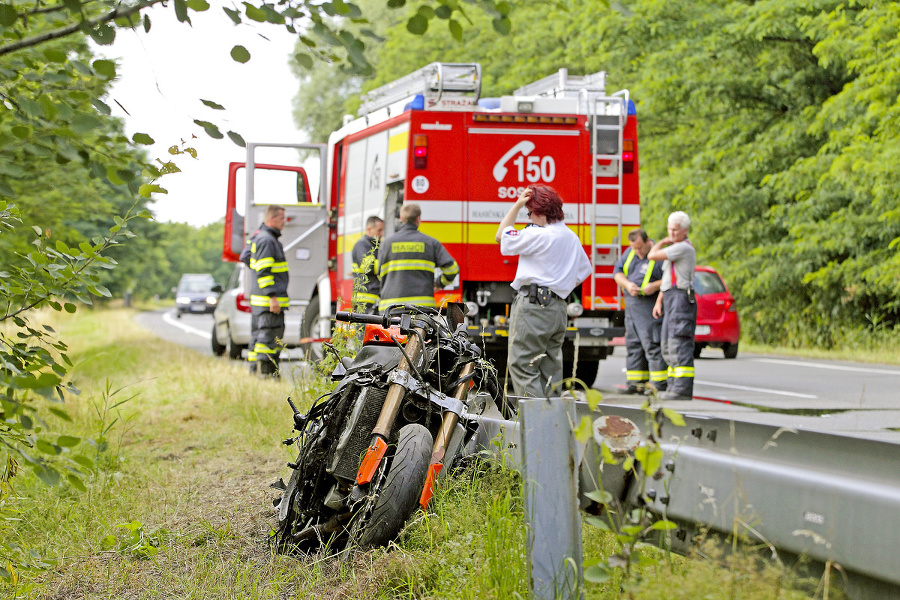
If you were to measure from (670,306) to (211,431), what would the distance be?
4341 millimetres

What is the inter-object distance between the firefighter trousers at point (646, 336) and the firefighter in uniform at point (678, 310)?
37 cm

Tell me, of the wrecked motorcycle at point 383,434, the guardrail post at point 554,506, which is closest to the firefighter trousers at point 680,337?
the wrecked motorcycle at point 383,434

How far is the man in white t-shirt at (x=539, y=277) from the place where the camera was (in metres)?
7.12

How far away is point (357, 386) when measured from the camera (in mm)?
4371

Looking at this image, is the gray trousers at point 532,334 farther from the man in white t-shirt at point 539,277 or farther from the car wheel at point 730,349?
the car wheel at point 730,349

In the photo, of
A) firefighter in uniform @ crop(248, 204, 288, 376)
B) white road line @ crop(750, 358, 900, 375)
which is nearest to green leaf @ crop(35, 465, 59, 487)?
firefighter in uniform @ crop(248, 204, 288, 376)

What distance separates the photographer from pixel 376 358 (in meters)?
4.70

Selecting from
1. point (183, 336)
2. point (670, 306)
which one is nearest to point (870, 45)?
point (670, 306)

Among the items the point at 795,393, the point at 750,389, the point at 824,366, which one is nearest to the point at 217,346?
the point at 750,389

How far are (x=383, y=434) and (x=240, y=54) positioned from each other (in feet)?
6.24

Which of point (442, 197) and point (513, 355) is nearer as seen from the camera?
point (513, 355)

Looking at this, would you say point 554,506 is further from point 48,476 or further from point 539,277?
point 539,277

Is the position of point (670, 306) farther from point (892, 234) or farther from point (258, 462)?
point (892, 234)

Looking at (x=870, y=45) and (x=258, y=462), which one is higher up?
(x=870, y=45)
